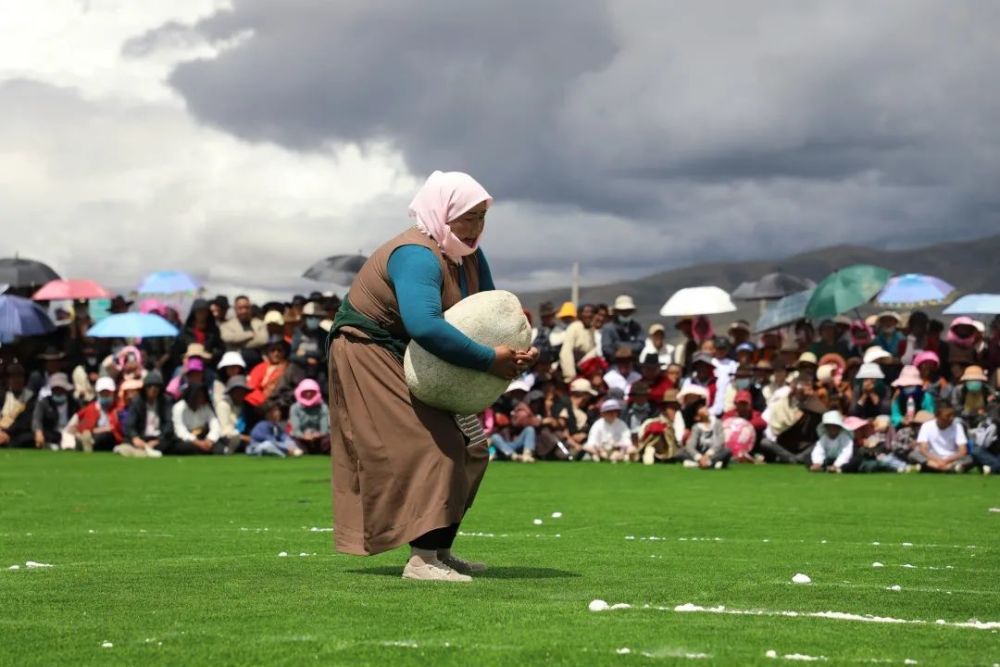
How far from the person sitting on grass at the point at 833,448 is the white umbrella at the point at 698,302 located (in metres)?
6.29

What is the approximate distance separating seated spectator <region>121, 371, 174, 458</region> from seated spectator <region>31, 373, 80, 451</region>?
7.37ft

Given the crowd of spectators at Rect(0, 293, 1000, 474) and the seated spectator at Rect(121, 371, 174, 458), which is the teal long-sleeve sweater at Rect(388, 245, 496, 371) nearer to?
the crowd of spectators at Rect(0, 293, 1000, 474)

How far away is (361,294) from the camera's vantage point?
8328mm

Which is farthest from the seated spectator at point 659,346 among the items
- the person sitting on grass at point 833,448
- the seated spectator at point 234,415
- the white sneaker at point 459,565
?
the white sneaker at point 459,565

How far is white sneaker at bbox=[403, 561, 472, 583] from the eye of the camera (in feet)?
26.7

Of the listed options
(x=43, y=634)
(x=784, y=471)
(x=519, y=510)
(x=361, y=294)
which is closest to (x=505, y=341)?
(x=361, y=294)

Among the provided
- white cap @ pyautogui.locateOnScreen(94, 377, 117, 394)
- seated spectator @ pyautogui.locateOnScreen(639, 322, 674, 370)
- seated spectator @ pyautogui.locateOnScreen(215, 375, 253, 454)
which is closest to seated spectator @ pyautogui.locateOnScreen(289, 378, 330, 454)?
seated spectator @ pyautogui.locateOnScreen(215, 375, 253, 454)

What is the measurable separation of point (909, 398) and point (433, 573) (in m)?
Result: 17.5

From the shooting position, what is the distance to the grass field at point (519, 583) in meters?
5.86

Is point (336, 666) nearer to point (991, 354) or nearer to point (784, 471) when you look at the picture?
point (784, 471)

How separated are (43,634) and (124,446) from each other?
22248mm

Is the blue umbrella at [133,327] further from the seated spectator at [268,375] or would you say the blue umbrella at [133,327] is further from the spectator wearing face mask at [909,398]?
the spectator wearing face mask at [909,398]

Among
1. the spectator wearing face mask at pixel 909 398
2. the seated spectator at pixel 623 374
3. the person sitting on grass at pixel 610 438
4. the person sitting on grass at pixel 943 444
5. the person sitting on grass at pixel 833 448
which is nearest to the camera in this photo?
the person sitting on grass at pixel 943 444

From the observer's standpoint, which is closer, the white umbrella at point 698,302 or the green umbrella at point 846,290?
the green umbrella at point 846,290
